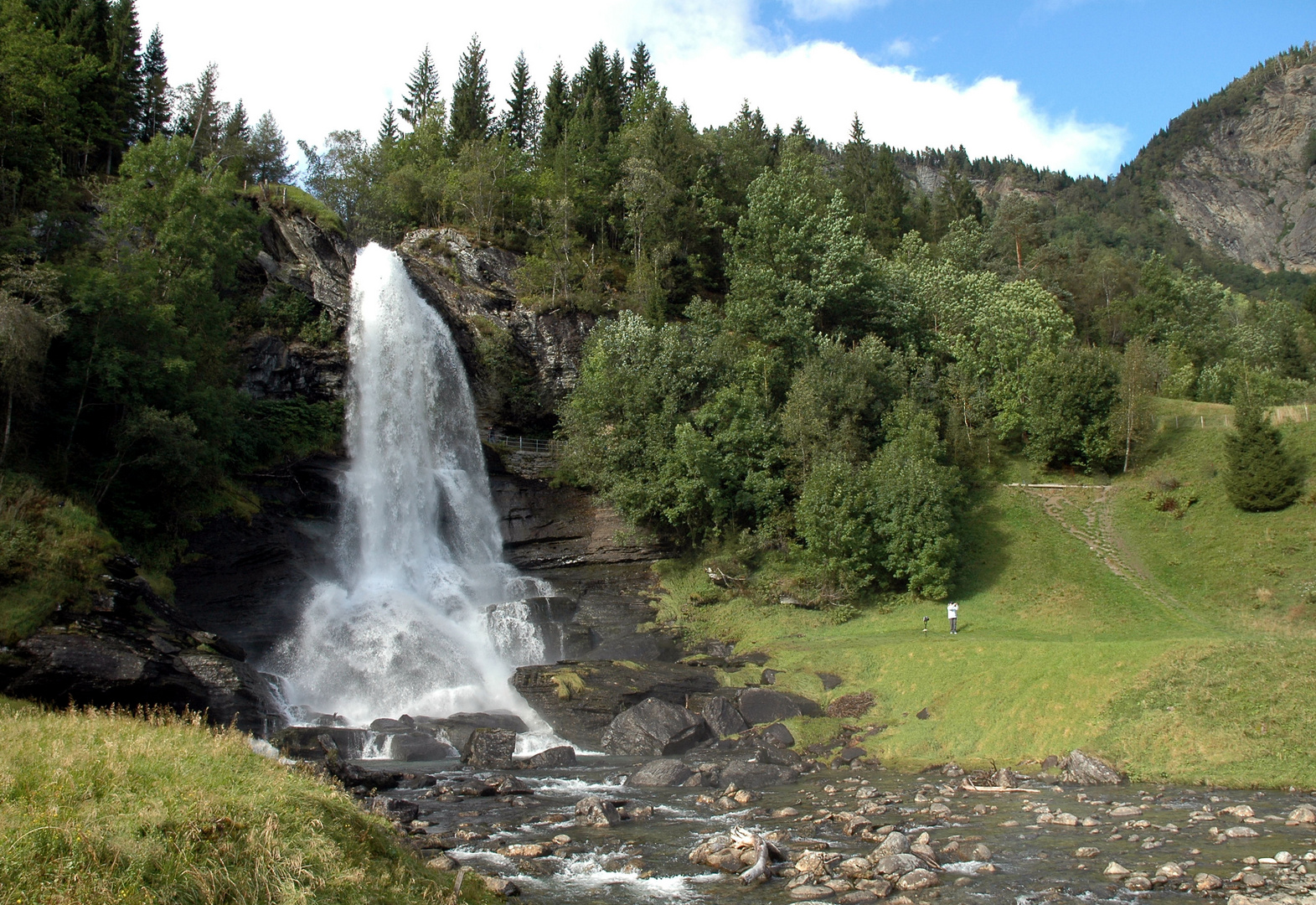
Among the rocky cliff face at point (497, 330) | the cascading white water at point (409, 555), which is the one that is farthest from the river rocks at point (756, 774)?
the rocky cliff face at point (497, 330)

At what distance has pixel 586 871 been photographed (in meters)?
13.3

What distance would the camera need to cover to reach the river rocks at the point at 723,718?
2492 cm

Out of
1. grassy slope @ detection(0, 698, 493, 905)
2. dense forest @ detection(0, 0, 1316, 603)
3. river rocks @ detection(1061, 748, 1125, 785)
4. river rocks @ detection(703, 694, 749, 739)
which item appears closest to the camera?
grassy slope @ detection(0, 698, 493, 905)

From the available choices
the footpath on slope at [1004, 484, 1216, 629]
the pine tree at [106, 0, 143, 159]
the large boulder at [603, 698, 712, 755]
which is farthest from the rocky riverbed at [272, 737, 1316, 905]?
the pine tree at [106, 0, 143, 159]

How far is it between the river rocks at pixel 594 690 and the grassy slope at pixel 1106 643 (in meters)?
2.26

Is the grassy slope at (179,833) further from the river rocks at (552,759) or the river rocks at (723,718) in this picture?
the river rocks at (723,718)

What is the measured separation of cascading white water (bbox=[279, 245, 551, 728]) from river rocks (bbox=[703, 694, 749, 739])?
25.5ft

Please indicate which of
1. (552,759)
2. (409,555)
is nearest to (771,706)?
(552,759)

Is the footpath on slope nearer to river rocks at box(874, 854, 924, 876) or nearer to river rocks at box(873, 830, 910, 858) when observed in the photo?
river rocks at box(873, 830, 910, 858)

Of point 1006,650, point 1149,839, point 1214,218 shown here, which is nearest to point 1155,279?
point 1006,650

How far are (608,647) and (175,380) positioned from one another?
19.5 m

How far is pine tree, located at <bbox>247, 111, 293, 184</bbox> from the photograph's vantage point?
181 feet

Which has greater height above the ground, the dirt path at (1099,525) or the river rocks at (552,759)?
the dirt path at (1099,525)

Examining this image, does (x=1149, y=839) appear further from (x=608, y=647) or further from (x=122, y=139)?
(x=122, y=139)
